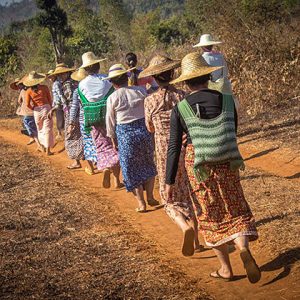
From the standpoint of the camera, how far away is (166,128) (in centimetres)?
652

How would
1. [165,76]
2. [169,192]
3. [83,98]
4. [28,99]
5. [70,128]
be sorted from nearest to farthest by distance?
1. [169,192]
2. [165,76]
3. [83,98]
4. [70,128]
5. [28,99]

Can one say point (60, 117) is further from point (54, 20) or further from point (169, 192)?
point (54, 20)

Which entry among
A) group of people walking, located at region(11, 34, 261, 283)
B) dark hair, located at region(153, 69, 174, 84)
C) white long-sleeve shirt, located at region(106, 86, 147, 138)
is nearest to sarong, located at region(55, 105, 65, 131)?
group of people walking, located at region(11, 34, 261, 283)

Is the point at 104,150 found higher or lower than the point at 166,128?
lower

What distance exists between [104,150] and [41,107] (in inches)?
195

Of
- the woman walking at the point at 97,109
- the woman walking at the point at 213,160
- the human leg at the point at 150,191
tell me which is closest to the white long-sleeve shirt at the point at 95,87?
the woman walking at the point at 97,109

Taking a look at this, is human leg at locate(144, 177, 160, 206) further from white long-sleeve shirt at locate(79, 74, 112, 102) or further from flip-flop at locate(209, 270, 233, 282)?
flip-flop at locate(209, 270, 233, 282)

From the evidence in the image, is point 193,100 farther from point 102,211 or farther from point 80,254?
point 102,211

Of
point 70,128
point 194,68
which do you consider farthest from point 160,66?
point 70,128

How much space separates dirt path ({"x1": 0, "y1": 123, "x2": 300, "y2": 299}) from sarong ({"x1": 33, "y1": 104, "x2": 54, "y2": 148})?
3496mm

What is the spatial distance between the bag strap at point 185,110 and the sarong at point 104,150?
13.8ft

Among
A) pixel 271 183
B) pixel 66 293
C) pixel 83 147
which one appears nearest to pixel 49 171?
pixel 83 147

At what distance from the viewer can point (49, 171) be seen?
468 inches

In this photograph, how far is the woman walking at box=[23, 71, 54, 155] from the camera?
13.9 m
